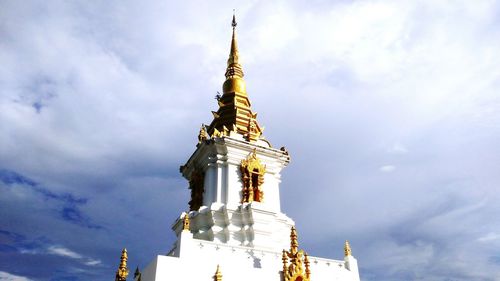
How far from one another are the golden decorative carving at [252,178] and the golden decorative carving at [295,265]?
5456 mm

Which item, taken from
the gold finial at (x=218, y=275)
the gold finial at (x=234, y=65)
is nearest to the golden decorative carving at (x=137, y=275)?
the gold finial at (x=218, y=275)

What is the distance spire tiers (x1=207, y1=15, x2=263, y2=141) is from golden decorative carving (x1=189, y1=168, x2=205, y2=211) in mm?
2782

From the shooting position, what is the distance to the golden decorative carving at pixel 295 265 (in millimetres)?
20188

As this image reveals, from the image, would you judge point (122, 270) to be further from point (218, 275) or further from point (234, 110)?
point (234, 110)

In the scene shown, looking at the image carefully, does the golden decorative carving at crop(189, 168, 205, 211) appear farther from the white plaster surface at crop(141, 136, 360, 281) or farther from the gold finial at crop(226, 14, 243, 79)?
the gold finial at crop(226, 14, 243, 79)

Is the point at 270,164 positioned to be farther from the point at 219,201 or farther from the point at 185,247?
the point at 185,247

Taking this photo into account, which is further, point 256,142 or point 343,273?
point 256,142

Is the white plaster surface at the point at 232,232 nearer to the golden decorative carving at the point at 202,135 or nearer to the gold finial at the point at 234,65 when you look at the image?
the golden decorative carving at the point at 202,135

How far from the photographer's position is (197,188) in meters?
28.3

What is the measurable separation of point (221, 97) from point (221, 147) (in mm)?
6907

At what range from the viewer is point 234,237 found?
79.2 ft

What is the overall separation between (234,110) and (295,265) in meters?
13.8

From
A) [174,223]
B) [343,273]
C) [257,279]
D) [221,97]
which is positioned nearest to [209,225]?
[174,223]

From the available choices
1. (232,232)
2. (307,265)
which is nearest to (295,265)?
(307,265)
